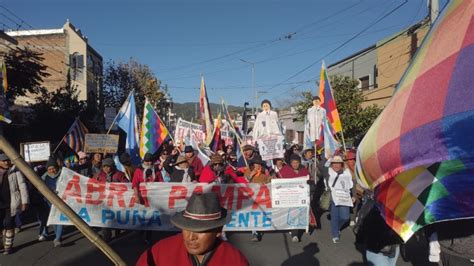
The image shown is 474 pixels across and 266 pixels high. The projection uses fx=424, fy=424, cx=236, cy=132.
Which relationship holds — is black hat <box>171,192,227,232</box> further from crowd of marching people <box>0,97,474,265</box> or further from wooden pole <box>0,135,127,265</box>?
crowd of marching people <box>0,97,474,265</box>

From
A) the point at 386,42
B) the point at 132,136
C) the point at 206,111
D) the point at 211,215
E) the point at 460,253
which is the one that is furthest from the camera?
the point at 386,42

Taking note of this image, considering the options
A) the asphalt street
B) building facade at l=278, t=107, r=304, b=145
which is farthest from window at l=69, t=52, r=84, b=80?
the asphalt street

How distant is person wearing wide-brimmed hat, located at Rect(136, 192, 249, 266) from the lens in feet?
8.12

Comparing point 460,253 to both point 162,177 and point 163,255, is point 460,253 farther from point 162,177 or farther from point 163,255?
point 162,177

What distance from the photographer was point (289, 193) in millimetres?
7734

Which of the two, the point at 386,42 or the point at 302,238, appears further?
the point at 386,42

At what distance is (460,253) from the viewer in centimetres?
333

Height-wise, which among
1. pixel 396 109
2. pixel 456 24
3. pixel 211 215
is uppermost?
pixel 456 24

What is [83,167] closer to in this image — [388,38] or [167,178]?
[167,178]

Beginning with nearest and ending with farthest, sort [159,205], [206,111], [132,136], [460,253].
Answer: [460,253] → [159,205] → [132,136] → [206,111]

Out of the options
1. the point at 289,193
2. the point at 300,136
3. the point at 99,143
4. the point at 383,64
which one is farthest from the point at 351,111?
the point at 300,136

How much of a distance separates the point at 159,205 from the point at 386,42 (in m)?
20.3

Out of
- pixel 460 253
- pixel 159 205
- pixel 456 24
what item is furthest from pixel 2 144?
pixel 159 205

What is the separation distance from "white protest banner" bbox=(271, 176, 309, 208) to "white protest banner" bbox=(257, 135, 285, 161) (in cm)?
202
